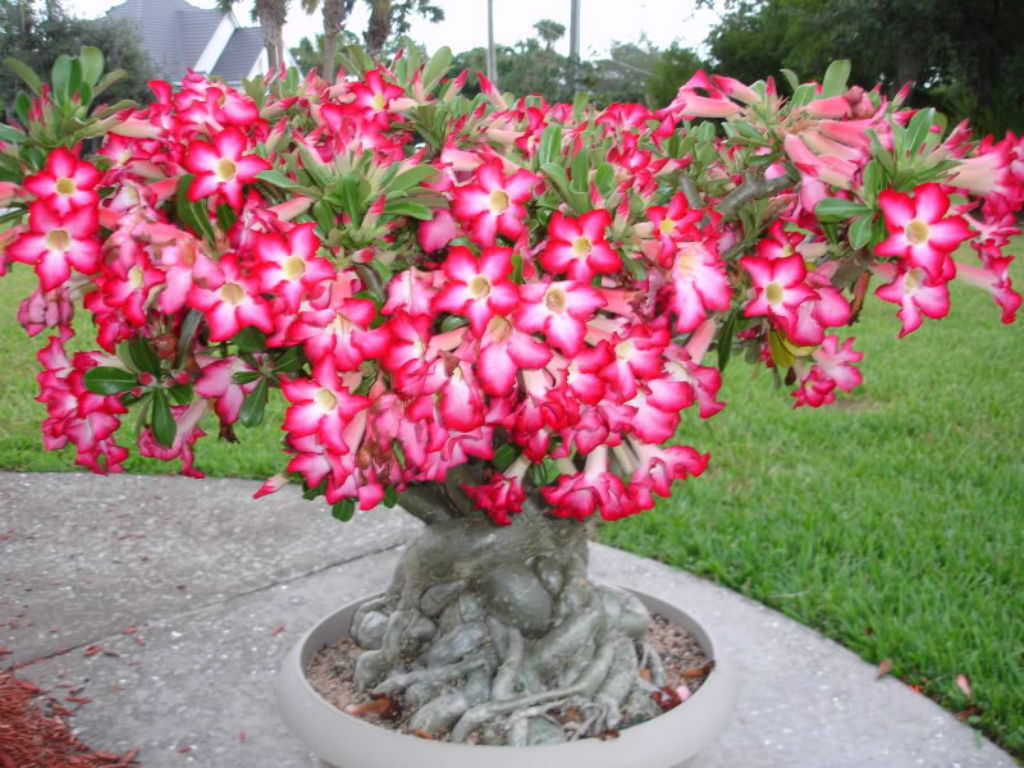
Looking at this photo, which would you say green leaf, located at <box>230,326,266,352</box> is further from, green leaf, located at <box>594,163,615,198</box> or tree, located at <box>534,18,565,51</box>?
tree, located at <box>534,18,565,51</box>

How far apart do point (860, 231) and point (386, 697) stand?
119 centimetres

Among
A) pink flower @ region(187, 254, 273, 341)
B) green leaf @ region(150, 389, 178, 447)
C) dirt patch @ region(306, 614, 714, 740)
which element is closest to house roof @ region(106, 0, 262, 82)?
dirt patch @ region(306, 614, 714, 740)

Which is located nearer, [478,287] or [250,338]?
[478,287]

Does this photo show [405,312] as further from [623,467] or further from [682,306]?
[623,467]

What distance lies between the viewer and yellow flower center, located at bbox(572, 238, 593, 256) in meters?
1.08

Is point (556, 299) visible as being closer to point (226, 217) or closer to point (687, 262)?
point (687, 262)

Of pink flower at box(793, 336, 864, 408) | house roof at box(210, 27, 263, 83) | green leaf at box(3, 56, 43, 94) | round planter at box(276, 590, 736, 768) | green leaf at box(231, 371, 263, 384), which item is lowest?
round planter at box(276, 590, 736, 768)

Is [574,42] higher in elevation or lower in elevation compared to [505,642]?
higher

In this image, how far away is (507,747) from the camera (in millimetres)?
1571

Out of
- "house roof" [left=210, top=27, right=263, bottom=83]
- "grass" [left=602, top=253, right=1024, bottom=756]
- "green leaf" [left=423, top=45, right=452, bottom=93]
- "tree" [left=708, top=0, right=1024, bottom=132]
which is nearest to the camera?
"green leaf" [left=423, top=45, right=452, bottom=93]

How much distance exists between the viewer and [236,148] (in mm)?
1100

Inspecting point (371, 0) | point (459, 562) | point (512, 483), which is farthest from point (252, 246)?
point (371, 0)

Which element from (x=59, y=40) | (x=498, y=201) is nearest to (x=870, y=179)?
(x=498, y=201)

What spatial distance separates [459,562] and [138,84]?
25027 millimetres
